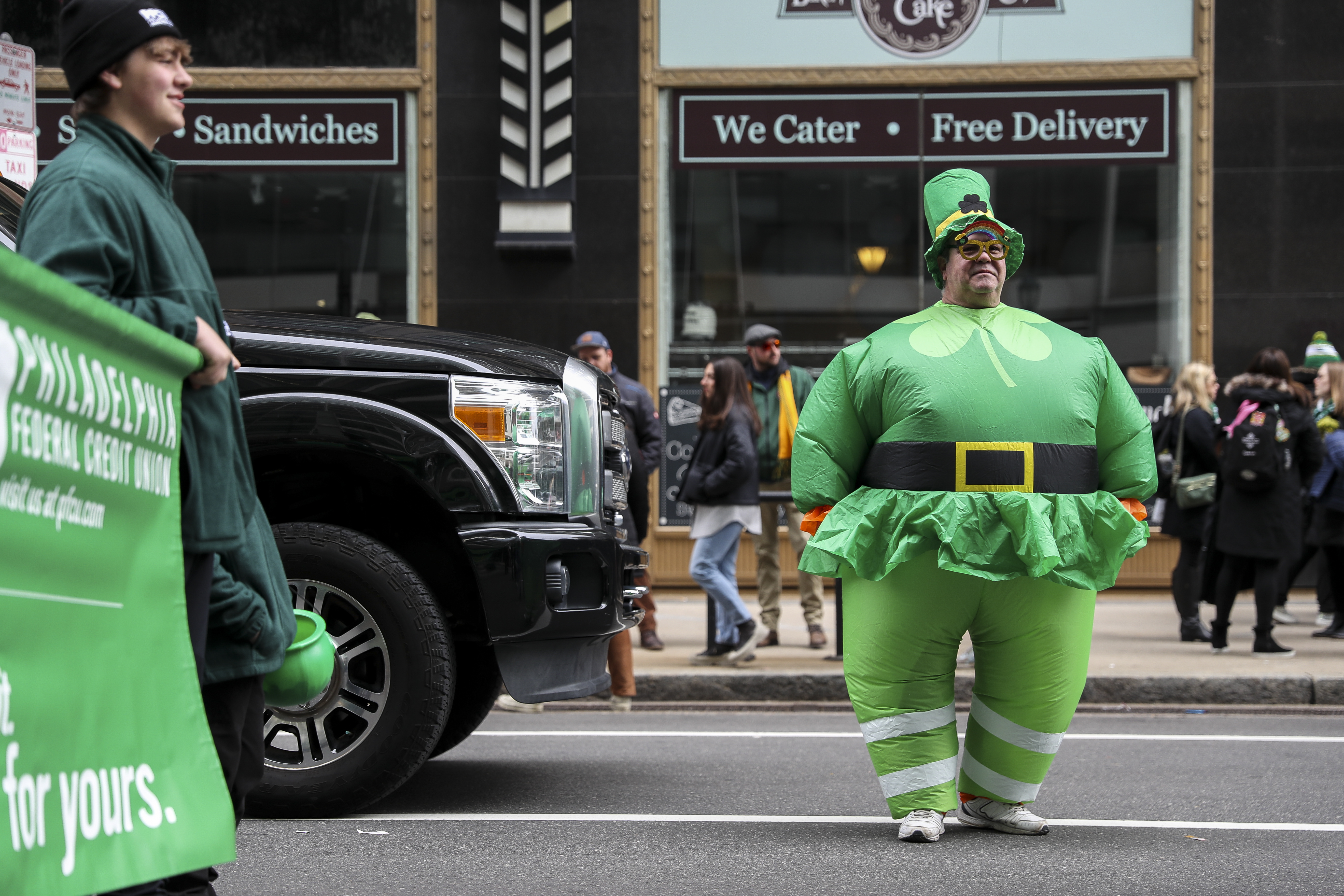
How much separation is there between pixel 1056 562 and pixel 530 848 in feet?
5.69

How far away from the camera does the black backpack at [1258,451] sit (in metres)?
8.84

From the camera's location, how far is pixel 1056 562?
14.1ft

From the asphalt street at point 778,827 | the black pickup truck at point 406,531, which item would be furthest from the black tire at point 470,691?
the black pickup truck at point 406,531

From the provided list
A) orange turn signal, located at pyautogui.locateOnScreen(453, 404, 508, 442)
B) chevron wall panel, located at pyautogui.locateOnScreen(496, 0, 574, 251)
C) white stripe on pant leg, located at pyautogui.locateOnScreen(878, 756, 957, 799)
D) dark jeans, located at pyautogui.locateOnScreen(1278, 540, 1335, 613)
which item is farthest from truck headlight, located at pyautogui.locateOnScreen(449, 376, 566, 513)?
chevron wall panel, located at pyautogui.locateOnScreen(496, 0, 574, 251)

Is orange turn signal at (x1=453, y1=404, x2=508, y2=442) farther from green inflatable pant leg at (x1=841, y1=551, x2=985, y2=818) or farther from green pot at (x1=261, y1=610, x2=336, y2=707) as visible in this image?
green pot at (x1=261, y1=610, x2=336, y2=707)

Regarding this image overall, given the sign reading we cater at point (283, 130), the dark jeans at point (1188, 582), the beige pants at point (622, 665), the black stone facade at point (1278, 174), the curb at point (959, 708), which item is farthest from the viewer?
the sign reading we cater at point (283, 130)

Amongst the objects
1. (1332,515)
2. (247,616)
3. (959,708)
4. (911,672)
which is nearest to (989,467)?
(911,672)

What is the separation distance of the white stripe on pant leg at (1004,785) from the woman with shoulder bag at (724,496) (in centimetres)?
374

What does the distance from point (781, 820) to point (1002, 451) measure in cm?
146

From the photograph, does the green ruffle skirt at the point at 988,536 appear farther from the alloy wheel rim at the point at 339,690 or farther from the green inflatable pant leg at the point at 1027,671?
the alloy wheel rim at the point at 339,690

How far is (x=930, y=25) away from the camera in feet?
40.2

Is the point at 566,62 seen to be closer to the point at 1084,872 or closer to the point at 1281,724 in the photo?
the point at 1281,724

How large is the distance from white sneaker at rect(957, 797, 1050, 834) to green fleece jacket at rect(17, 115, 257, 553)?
9.03ft

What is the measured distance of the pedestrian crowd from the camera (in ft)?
29.1
